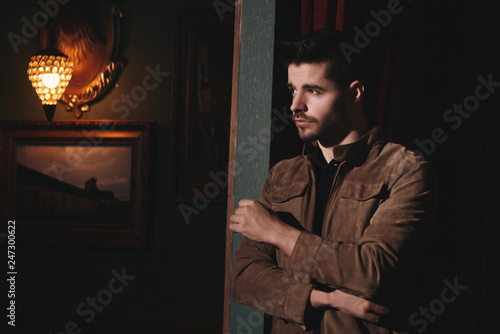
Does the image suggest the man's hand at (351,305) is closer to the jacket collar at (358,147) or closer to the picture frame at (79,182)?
the jacket collar at (358,147)

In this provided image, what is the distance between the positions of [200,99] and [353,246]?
2.46 metres

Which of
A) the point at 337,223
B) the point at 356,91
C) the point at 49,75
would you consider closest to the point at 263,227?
the point at 337,223

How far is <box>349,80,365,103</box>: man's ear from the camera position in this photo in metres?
1.28

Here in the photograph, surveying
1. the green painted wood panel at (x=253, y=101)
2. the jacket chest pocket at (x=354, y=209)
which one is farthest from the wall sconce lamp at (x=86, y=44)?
the jacket chest pocket at (x=354, y=209)

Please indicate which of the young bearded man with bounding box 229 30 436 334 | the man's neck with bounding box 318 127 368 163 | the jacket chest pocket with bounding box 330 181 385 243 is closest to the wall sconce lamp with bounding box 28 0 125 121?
the young bearded man with bounding box 229 30 436 334

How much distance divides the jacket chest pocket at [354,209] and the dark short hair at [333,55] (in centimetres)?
28

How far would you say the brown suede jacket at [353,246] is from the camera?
1.15m

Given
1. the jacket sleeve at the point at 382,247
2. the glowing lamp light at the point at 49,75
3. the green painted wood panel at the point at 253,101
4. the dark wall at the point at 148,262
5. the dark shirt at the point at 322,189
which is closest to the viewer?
the jacket sleeve at the point at 382,247

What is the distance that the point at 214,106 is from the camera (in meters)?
3.45

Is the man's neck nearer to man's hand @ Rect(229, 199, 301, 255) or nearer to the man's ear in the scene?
the man's ear

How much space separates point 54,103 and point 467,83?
2585 mm

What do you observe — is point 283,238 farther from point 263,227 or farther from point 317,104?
point 317,104

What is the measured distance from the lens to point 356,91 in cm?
129

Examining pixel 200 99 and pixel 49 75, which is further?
pixel 200 99
